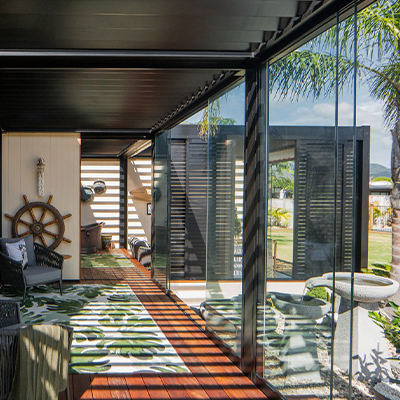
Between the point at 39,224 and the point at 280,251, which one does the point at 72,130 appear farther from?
the point at 280,251

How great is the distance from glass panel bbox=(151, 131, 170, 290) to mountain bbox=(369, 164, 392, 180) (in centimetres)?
457

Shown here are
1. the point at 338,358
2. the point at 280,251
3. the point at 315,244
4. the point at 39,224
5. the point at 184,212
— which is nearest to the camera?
the point at 338,358

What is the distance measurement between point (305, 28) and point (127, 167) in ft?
35.0

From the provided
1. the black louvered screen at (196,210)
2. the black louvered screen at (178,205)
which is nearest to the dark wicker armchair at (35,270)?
the black louvered screen at (178,205)

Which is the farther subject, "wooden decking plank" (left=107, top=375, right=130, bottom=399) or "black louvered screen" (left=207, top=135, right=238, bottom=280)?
"black louvered screen" (left=207, top=135, right=238, bottom=280)

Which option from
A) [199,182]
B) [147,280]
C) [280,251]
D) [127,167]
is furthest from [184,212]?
[280,251]

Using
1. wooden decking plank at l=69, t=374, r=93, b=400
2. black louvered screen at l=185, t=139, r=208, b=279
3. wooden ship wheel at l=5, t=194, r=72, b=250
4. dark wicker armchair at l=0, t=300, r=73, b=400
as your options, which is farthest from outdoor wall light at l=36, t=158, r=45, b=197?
dark wicker armchair at l=0, t=300, r=73, b=400

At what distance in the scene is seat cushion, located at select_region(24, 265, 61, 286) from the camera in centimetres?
666

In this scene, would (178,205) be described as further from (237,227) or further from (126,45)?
(126,45)

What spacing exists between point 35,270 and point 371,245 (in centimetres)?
493

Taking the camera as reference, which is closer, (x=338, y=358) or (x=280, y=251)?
(x=338, y=358)

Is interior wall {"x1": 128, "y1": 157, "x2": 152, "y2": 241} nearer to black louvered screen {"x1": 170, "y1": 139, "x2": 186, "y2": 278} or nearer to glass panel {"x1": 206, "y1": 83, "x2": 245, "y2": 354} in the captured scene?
black louvered screen {"x1": 170, "y1": 139, "x2": 186, "y2": 278}

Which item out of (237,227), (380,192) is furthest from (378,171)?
(237,227)

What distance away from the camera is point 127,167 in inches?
527
